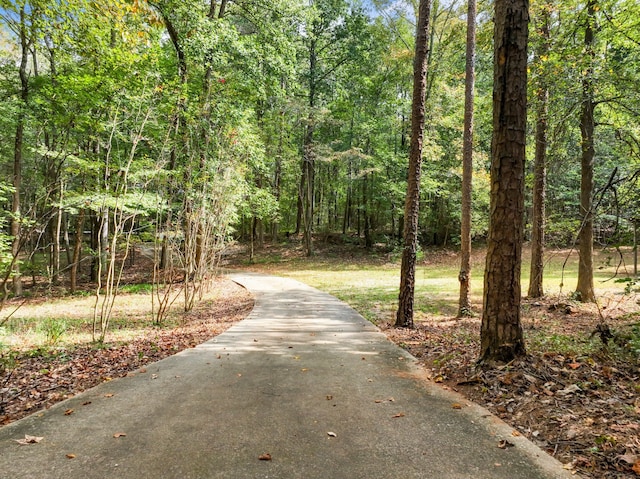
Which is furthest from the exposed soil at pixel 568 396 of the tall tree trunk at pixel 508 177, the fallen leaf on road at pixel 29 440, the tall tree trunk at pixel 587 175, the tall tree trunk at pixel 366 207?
the tall tree trunk at pixel 366 207

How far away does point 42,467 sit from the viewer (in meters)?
2.50

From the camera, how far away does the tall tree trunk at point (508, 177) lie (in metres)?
4.12

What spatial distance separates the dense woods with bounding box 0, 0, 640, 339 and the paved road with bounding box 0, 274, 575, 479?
8.02 ft

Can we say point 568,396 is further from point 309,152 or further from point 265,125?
point 265,125

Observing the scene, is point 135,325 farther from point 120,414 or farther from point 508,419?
point 508,419

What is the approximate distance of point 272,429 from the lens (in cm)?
303

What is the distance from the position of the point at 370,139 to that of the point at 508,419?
24.1 m

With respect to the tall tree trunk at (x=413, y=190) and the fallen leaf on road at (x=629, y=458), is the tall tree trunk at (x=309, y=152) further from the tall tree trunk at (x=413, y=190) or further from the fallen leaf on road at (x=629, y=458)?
the fallen leaf on road at (x=629, y=458)

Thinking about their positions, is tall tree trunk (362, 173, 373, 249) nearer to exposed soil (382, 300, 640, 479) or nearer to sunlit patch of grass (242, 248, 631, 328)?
sunlit patch of grass (242, 248, 631, 328)

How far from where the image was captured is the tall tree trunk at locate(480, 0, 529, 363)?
412 cm

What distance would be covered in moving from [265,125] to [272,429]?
22.2 meters

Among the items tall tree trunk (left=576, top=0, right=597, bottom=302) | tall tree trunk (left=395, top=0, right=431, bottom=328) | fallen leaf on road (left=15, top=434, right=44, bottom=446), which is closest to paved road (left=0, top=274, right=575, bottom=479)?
fallen leaf on road (left=15, top=434, right=44, bottom=446)

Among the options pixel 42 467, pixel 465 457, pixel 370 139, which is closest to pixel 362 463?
pixel 465 457

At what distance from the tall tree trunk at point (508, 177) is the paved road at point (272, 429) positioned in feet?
3.59
